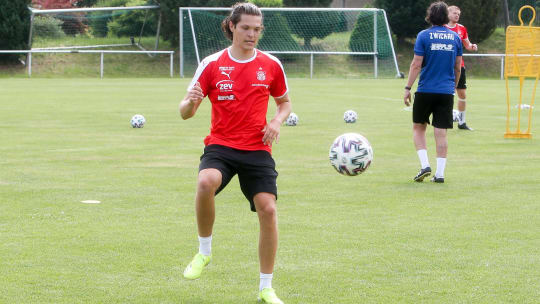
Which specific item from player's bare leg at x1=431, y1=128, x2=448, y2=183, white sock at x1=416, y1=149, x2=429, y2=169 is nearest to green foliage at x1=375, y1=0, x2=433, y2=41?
player's bare leg at x1=431, y1=128, x2=448, y2=183

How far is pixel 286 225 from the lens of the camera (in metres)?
7.85

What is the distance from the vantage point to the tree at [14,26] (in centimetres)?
4091

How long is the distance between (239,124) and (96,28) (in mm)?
42189

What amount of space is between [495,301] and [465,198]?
406 centimetres

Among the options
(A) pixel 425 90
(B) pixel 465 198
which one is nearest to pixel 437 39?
(A) pixel 425 90

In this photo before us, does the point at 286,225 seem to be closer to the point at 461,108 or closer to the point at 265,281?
the point at 265,281

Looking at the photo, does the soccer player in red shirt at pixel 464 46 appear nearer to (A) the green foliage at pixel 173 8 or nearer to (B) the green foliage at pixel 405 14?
(A) the green foliage at pixel 173 8

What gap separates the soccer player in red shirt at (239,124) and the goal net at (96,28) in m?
37.5

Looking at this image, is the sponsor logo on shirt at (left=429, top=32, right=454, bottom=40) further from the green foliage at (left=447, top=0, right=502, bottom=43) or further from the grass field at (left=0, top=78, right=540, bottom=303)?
the green foliage at (left=447, top=0, right=502, bottom=43)

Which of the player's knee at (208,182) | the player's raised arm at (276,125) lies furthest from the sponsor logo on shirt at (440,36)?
the player's knee at (208,182)

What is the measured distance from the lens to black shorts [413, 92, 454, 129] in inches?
420

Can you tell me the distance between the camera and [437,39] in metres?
10.6

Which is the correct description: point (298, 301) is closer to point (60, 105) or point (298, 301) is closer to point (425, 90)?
point (425, 90)

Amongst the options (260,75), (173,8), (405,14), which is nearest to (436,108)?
(260,75)
